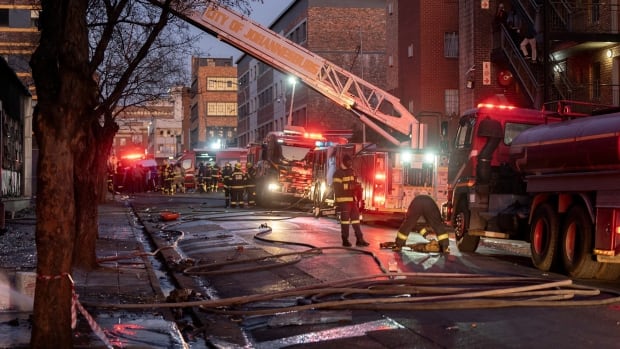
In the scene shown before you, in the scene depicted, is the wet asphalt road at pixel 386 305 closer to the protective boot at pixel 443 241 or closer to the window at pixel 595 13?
the protective boot at pixel 443 241

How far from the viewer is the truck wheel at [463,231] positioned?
52.1 feet

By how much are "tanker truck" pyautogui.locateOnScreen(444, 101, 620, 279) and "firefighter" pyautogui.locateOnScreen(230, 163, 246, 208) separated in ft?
54.8

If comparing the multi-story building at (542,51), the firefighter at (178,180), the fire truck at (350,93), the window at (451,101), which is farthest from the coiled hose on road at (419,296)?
the firefighter at (178,180)

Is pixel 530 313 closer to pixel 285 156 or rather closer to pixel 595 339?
pixel 595 339

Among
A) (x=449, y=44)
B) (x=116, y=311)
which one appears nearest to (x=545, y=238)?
(x=116, y=311)

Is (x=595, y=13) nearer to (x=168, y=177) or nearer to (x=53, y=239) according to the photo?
(x=53, y=239)

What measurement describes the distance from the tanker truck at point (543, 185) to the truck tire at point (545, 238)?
2cm

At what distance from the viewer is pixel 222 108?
111688 mm

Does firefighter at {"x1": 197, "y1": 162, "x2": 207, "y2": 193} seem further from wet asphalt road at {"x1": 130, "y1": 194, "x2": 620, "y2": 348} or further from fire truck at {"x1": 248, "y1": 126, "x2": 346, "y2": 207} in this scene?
wet asphalt road at {"x1": 130, "y1": 194, "x2": 620, "y2": 348}

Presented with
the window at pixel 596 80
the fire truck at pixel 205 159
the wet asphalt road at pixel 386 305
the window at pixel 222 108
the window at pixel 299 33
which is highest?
the window at pixel 299 33

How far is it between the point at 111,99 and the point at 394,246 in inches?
236

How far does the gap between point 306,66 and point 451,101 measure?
13.0 metres

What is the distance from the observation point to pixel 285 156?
32031 millimetres

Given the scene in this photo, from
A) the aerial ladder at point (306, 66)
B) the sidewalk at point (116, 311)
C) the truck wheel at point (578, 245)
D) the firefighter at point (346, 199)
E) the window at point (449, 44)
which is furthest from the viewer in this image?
the window at point (449, 44)
